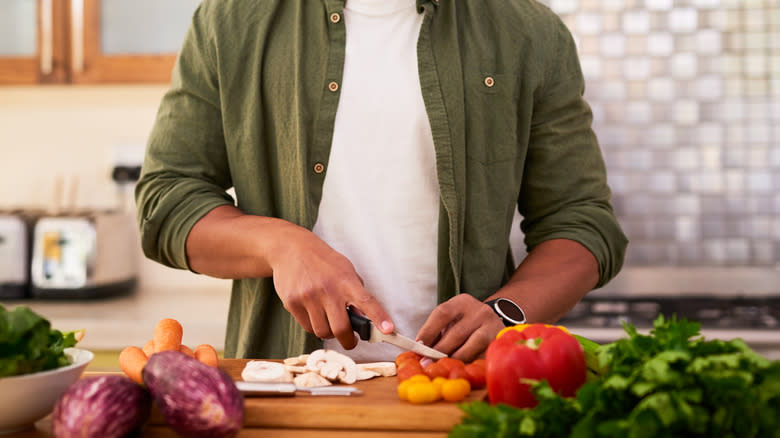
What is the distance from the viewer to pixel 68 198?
251 centimetres

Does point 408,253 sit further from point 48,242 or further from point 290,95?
point 48,242

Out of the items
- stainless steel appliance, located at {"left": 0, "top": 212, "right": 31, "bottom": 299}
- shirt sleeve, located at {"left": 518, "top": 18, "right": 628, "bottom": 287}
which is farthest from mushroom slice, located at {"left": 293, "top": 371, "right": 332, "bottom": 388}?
stainless steel appliance, located at {"left": 0, "top": 212, "right": 31, "bottom": 299}

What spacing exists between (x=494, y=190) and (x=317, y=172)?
0.28m

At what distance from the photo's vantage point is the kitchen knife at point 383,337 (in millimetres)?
878

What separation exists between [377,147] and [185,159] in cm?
30

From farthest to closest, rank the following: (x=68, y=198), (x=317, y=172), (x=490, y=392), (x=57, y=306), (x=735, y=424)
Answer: (x=68, y=198), (x=57, y=306), (x=317, y=172), (x=490, y=392), (x=735, y=424)

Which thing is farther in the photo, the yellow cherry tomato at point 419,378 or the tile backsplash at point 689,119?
the tile backsplash at point 689,119

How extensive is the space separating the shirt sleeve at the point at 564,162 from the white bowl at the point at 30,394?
0.74 meters

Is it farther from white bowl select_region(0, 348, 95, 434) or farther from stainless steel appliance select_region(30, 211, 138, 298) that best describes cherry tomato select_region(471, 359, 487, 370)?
stainless steel appliance select_region(30, 211, 138, 298)

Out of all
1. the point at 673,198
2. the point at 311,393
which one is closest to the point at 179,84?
the point at 311,393

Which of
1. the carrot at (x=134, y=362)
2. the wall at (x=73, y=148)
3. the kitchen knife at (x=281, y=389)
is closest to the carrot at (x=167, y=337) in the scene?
the carrot at (x=134, y=362)

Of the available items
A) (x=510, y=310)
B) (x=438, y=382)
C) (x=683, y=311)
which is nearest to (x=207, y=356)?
(x=438, y=382)

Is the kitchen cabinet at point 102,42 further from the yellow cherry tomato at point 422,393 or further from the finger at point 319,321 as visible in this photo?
the yellow cherry tomato at point 422,393

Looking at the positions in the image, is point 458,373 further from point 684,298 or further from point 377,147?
point 684,298
